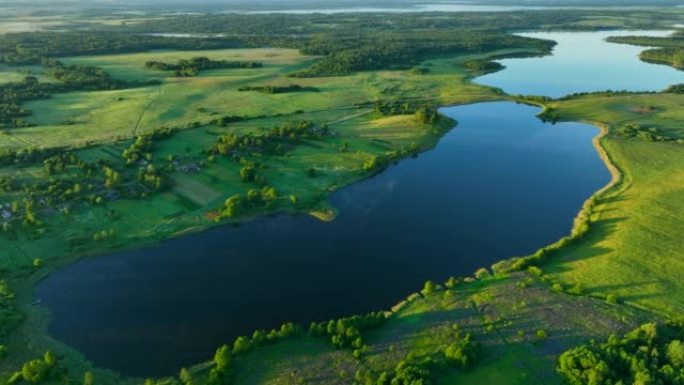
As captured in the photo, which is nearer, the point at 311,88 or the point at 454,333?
the point at 454,333

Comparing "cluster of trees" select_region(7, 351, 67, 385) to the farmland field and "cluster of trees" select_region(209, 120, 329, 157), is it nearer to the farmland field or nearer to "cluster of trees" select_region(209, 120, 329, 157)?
the farmland field

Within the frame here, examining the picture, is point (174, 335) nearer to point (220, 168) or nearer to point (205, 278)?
point (205, 278)

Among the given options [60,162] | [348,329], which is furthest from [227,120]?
[348,329]

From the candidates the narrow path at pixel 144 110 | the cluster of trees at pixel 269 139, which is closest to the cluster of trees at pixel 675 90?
the cluster of trees at pixel 269 139

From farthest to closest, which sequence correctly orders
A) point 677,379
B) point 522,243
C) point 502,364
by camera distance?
point 522,243
point 502,364
point 677,379

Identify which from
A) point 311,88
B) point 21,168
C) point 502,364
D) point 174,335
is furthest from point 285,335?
point 311,88

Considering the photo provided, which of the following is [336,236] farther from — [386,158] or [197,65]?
[197,65]

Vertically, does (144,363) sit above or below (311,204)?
below
